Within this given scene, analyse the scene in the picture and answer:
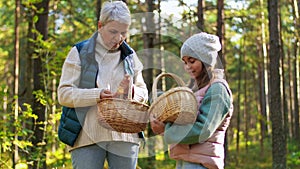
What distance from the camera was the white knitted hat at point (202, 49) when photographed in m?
2.70

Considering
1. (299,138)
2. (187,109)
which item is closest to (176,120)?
(187,109)

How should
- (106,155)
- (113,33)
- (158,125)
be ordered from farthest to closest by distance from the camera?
1. (106,155)
2. (113,33)
3. (158,125)

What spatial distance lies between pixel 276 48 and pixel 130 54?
4943 millimetres

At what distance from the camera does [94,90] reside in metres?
2.96

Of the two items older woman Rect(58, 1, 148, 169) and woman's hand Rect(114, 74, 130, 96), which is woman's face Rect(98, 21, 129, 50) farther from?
woman's hand Rect(114, 74, 130, 96)

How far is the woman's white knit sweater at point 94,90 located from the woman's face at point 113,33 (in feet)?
0.23

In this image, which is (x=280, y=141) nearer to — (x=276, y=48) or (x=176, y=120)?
(x=276, y=48)

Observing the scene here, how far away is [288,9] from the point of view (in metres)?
17.5

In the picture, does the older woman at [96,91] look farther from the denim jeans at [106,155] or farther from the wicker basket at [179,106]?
the wicker basket at [179,106]

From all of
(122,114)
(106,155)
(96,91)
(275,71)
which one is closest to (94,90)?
(96,91)

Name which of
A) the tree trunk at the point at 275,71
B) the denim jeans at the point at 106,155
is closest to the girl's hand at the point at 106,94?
the denim jeans at the point at 106,155

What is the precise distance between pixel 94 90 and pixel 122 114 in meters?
0.31

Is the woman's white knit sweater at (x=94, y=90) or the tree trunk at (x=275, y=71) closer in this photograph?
the woman's white knit sweater at (x=94, y=90)

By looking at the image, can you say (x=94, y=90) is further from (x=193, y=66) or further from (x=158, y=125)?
(x=193, y=66)
